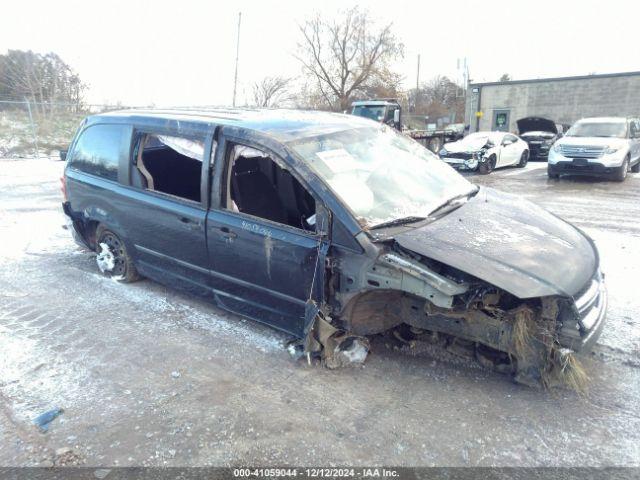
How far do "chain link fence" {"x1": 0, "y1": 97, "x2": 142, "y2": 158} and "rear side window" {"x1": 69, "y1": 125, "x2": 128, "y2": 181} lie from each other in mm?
16519

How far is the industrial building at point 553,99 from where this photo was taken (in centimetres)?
2617

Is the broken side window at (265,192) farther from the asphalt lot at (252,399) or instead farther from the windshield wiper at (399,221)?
the asphalt lot at (252,399)

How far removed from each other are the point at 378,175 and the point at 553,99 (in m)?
29.7

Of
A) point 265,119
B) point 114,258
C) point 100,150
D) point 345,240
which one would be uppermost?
point 265,119

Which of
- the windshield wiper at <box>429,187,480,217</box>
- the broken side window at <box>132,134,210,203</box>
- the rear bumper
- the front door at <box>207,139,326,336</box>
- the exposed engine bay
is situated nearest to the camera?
the exposed engine bay

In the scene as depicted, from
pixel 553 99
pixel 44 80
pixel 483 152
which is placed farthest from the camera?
pixel 553 99

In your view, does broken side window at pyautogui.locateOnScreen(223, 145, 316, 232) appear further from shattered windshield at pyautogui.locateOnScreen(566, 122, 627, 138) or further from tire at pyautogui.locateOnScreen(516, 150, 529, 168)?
tire at pyautogui.locateOnScreen(516, 150, 529, 168)

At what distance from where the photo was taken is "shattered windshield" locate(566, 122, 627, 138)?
40.8ft

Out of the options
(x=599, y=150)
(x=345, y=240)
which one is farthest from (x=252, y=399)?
(x=599, y=150)

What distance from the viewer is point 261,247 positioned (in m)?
3.40

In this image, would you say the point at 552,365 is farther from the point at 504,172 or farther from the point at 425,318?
the point at 504,172

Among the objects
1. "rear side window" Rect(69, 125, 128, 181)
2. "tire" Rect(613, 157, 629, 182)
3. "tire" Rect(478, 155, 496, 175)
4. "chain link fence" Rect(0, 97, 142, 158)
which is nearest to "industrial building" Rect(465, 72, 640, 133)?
"tire" Rect(478, 155, 496, 175)

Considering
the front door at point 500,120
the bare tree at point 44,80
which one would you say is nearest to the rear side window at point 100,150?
the bare tree at point 44,80

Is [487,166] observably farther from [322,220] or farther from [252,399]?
[252,399]
